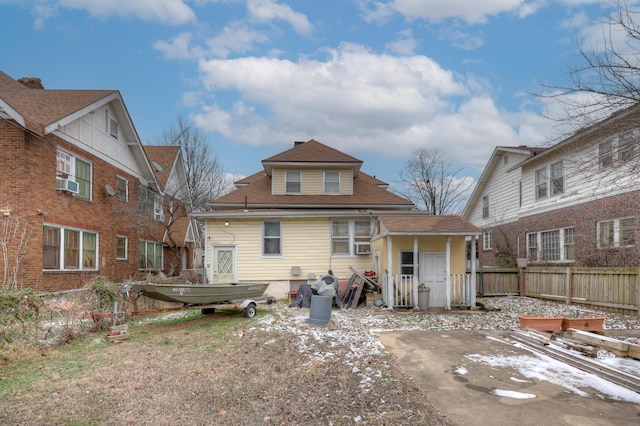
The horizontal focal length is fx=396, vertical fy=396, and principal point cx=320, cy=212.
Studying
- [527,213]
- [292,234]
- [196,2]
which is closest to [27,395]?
[292,234]

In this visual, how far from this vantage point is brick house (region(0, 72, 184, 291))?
1205 centimetres

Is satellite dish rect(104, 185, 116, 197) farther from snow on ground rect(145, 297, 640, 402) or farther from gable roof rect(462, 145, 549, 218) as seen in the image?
gable roof rect(462, 145, 549, 218)

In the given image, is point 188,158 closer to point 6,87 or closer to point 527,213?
point 6,87

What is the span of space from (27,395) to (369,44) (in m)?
14.7

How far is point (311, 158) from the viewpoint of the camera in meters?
18.3

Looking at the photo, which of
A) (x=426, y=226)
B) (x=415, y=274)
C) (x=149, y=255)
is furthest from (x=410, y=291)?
(x=149, y=255)

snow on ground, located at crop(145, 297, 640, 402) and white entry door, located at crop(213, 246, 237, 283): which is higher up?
white entry door, located at crop(213, 246, 237, 283)

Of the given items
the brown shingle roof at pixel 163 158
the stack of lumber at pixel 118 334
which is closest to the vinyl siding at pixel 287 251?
the stack of lumber at pixel 118 334

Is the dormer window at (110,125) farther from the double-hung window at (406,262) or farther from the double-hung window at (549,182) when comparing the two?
the double-hung window at (549,182)

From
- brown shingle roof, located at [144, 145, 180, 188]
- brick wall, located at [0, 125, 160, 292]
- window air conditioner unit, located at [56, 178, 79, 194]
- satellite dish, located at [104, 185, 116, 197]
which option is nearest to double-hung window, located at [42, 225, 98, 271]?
brick wall, located at [0, 125, 160, 292]

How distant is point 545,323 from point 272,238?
33.3 feet

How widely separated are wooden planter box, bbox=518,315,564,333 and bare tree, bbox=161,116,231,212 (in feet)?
90.7

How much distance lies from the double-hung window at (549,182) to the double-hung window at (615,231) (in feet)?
8.55

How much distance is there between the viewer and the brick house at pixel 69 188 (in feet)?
39.5
